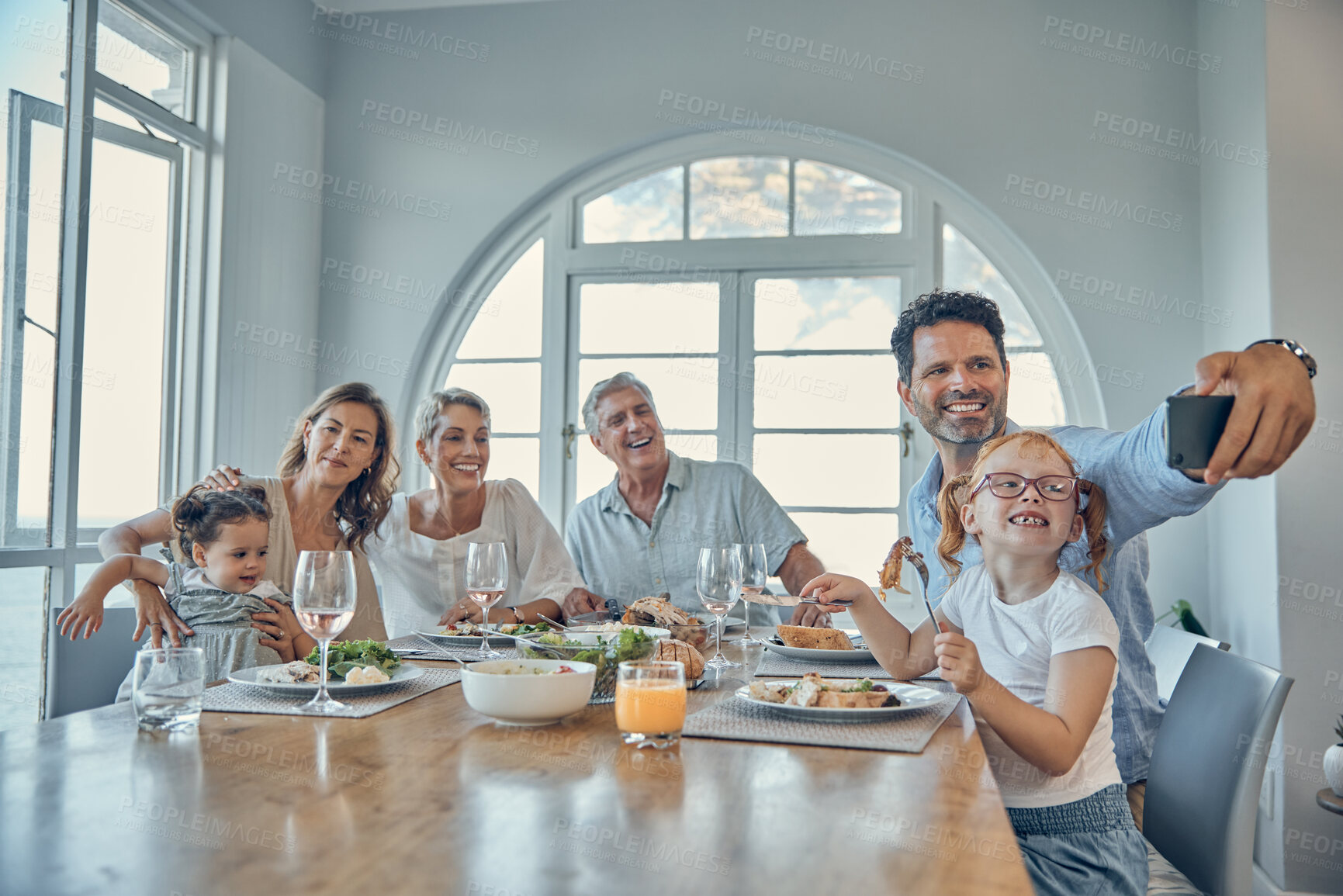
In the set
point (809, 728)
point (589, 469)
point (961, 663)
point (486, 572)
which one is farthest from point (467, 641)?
point (589, 469)

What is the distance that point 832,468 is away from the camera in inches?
148

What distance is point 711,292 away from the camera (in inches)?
152

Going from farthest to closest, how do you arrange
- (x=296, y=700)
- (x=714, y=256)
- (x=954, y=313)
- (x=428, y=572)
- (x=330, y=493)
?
(x=714, y=256)
(x=428, y=572)
(x=330, y=493)
(x=954, y=313)
(x=296, y=700)

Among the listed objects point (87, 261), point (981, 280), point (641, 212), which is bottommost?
point (87, 261)

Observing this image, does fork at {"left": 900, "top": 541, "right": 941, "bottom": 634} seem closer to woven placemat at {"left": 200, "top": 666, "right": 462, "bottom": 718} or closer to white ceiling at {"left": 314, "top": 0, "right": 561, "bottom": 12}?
woven placemat at {"left": 200, "top": 666, "right": 462, "bottom": 718}

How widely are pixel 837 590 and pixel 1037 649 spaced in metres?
0.30

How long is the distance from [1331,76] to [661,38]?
7.40ft

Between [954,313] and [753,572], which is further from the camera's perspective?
[954,313]

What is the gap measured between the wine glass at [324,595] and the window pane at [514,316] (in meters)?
2.83

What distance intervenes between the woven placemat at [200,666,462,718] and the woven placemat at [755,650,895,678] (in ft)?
1.68

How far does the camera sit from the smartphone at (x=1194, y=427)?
113 centimetres

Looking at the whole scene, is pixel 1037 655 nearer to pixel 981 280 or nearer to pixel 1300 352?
pixel 1300 352

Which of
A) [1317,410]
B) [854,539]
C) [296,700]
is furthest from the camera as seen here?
[854,539]

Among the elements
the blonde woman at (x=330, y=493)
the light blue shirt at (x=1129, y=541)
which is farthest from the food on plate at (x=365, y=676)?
the light blue shirt at (x=1129, y=541)
